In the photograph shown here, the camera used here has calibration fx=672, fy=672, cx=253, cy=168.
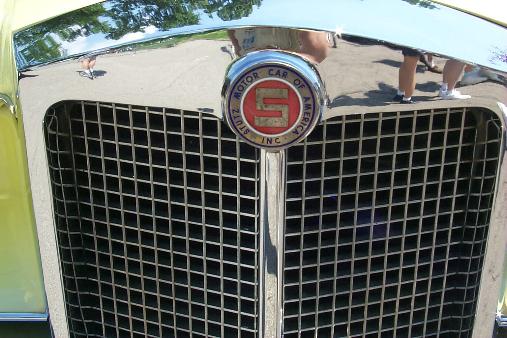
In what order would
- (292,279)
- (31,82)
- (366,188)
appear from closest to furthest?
(31,82)
(366,188)
(292,279)

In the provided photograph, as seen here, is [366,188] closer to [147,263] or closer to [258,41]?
[258,41]

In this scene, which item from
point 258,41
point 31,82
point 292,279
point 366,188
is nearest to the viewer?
point 258,41

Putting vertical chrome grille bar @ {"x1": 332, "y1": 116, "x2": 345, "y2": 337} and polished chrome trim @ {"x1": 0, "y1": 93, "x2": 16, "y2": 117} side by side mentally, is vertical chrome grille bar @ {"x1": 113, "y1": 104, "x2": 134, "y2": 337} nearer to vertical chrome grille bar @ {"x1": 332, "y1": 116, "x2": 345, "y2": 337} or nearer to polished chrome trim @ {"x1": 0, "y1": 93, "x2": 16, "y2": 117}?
polished chrome trim @ {"x1": 0, "y1": 93, "x2": 16, "y2": 117}

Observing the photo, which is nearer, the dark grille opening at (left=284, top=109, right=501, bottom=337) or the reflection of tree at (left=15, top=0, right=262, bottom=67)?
the reflection of tree at (left=15, top=0, right=262, bottom=67)

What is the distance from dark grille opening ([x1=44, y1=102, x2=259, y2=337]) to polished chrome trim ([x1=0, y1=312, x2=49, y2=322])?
0.30 ft

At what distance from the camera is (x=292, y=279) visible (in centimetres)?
208

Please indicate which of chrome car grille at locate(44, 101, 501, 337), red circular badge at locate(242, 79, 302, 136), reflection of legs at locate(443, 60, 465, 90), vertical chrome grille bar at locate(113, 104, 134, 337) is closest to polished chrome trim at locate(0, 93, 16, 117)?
chrome car grille at locate(44, 101, 501, 337)

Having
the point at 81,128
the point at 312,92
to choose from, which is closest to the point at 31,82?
the point at 81,128

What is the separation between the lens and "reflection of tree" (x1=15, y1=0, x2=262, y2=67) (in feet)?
5.69

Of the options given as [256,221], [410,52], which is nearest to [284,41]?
[410,52]

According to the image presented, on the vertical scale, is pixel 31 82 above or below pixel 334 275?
above

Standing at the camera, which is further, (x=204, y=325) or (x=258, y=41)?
(x=204, y=325)

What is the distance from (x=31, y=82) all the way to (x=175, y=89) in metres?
0.41

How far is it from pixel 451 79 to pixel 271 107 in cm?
48
